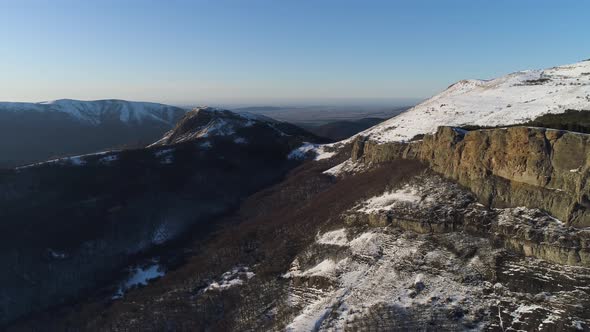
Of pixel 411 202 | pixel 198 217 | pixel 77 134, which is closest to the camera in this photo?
pixel 411 202

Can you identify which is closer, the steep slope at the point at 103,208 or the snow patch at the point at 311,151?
the steep slope at the point at 103,208

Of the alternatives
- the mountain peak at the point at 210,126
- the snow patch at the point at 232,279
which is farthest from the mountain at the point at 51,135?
the snow patch at the point at 232,279

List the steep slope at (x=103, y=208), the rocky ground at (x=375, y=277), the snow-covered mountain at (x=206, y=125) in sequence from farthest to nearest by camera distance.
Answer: the snow-covered mountain at (x=206, y=125) < the steep slope at (x=103, y=208) < the rocky ground at (x=375, y=277)

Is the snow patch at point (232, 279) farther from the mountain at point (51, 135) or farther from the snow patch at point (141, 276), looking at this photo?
the mountain at point (51, 135)

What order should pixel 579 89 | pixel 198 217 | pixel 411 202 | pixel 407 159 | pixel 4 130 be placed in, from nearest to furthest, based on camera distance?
pixel 411 202 → pixel 407 159 → pixel 579 89 → pixel 198 217 → pixel 4 130

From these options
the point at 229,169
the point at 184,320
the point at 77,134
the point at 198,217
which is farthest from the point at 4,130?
the point at 184,320

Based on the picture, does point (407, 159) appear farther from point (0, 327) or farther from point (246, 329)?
point (0, 327)

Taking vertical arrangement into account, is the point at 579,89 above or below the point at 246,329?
above

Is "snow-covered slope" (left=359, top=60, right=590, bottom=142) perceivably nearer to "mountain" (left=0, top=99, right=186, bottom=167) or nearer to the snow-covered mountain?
the snow-covered mountain
